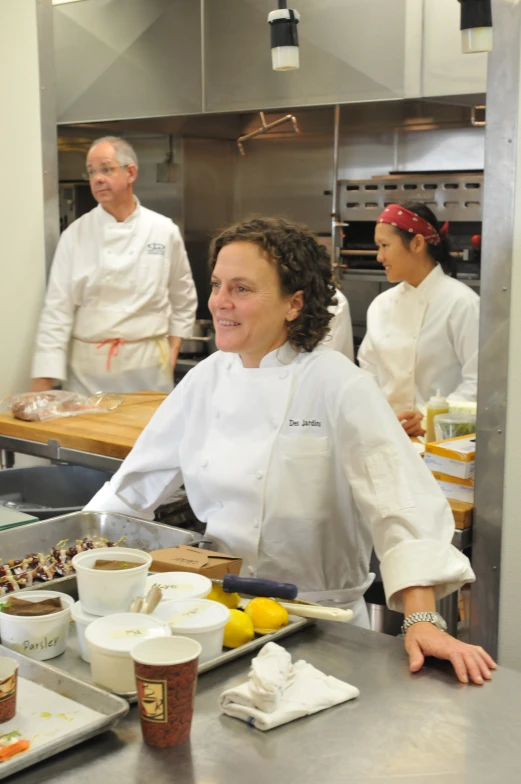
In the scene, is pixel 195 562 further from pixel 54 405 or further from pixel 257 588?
pixel 54 405

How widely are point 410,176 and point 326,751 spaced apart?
3.85 m

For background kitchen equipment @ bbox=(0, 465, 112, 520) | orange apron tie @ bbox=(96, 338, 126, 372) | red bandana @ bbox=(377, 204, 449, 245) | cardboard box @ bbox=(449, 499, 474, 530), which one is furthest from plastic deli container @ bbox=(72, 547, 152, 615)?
orange apron tie @ bbox=(96, 338, 126, 372)

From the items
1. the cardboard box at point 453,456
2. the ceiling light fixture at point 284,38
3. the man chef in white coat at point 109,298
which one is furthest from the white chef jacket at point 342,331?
the ceiling light fixture at point 284,38

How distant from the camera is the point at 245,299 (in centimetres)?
195

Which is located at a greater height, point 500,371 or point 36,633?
point 500,371

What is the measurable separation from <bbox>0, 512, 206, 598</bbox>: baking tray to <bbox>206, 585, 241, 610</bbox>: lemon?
1.10 feet

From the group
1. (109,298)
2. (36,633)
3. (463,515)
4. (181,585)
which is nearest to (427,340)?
(463,515)

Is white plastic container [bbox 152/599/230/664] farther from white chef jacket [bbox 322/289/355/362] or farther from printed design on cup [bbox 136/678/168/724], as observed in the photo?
white chef jacket [bbox 322/289/355/362]

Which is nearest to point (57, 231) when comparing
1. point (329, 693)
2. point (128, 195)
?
point (128, 195)

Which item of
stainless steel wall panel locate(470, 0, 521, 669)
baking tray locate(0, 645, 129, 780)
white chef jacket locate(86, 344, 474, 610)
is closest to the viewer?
baking tray locate(0, 645, 129, 780)

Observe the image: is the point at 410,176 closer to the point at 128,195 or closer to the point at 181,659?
the point at 128,195

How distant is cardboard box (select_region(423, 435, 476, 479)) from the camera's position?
243cm

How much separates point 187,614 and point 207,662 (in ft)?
0.29

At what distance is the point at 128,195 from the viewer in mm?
4121
